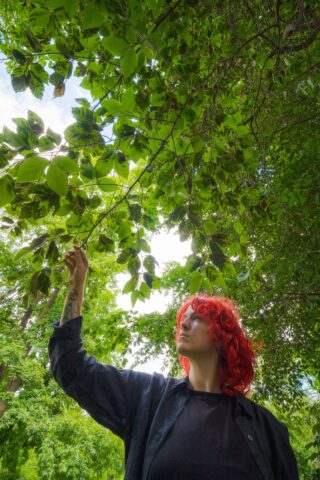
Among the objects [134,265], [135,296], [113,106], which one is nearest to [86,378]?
[135,296]

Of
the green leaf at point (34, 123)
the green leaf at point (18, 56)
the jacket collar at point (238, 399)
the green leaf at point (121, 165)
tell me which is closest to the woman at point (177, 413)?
the jacket collar at point (238, 399)

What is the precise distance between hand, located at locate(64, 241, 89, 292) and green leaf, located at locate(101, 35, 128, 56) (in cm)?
72

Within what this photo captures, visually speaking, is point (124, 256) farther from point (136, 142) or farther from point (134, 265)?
point (136, 142)

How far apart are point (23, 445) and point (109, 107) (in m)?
9.48

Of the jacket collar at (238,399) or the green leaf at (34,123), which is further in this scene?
the jacket collar at (238,399)

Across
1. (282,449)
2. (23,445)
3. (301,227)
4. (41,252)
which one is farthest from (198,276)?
(23,445)

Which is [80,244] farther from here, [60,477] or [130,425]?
[60,477]

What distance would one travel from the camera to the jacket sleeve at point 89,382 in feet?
4.17

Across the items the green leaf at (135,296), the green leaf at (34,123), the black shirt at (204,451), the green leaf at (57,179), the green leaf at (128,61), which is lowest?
the black shirt at (204,451)

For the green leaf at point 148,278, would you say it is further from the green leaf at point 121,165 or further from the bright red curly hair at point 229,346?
the bright red curly hair at point 229,346

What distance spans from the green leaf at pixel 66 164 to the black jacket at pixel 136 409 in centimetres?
77

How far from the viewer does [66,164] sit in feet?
2.57

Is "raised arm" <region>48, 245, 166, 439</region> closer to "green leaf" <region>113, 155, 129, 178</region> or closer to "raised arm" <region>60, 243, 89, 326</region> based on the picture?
"raised arm" <region>60, 243, 89, 326</region>

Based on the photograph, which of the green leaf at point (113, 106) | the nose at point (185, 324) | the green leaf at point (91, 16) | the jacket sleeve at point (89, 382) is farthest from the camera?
the nose at point (185, 324)
